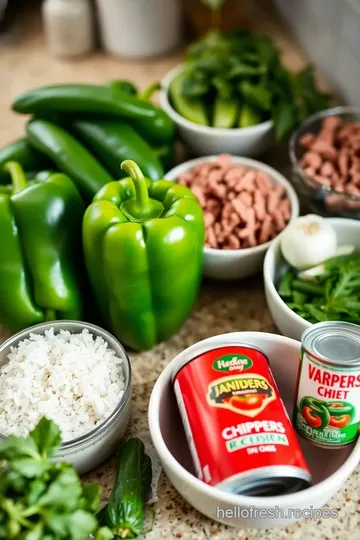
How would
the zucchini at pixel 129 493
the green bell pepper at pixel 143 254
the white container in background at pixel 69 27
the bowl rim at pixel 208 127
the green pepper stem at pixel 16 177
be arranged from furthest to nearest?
the white container in background at pixel 69 27, the bowl rim at pixel 208 127, the green pepper stem at pixel 16 177, the green bell pepper at pixel 143 254, the zucchini at pixel 129 493

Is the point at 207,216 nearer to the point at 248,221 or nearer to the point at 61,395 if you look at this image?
the point at 248,221

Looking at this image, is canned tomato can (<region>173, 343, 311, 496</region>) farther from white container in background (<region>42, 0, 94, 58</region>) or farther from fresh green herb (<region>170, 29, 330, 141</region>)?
white container in background (<region>42, 0, 94, 58</region>)

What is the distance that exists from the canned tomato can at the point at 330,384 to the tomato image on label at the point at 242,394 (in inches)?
1.9

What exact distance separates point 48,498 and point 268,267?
1.59ft

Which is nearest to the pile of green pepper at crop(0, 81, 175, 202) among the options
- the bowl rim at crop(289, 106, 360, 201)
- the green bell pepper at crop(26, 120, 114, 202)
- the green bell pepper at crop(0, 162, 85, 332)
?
the green bell pepper at crop(26, 120, 114, 202)

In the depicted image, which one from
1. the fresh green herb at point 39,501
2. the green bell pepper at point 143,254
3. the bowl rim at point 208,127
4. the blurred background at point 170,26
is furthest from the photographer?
Result: the blurred background at point 170,26

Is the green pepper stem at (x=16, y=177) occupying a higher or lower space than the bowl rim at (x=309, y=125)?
higher

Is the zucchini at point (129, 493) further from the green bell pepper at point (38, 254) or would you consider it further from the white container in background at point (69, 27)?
the white container in background at point (69, 27)

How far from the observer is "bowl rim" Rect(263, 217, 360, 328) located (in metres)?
0.87

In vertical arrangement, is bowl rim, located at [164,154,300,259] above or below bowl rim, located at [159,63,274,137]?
below

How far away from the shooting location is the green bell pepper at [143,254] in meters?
0.85

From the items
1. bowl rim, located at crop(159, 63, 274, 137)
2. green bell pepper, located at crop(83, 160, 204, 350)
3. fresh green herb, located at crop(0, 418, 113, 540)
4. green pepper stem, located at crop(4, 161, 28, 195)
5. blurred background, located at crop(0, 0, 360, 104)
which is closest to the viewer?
fresh green herb, located at crop(0, 418, 113, 540)

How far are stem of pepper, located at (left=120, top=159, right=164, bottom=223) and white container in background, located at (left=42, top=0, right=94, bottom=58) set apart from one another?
82cm

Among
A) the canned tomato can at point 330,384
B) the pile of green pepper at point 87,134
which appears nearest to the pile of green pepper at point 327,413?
the canned tomato can at point 330,384
